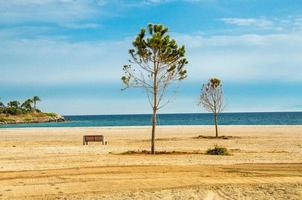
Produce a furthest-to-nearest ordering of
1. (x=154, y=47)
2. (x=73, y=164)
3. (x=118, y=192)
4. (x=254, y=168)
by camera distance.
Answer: (x=154, y=47) → (x=73, y=164) → (x=254, y=168) → (x=118, y=192)

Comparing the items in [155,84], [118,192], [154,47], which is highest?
[154,47]

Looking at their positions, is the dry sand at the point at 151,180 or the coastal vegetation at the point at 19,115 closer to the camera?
the dry sand at the point at 151,180

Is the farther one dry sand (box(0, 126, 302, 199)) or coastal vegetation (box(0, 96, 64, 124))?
coastal vegetation (box(0, 96, 64, 124))

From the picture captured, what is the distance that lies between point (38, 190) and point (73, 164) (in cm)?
696

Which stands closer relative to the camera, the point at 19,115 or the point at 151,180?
the point at 151,180

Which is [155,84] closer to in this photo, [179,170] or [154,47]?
[154,47]

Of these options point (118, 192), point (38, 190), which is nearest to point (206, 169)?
point (118, 192)

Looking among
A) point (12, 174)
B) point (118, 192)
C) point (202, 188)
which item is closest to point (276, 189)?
point (202, 188)

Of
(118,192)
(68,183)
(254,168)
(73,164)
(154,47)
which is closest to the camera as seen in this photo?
(118,192)

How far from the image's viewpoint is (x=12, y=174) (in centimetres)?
1792

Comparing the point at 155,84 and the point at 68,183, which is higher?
the point at 155,84

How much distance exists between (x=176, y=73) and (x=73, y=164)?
9864 millimetres

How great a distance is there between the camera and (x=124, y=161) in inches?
886

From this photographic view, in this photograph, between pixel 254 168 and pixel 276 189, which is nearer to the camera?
pixel 276 189
